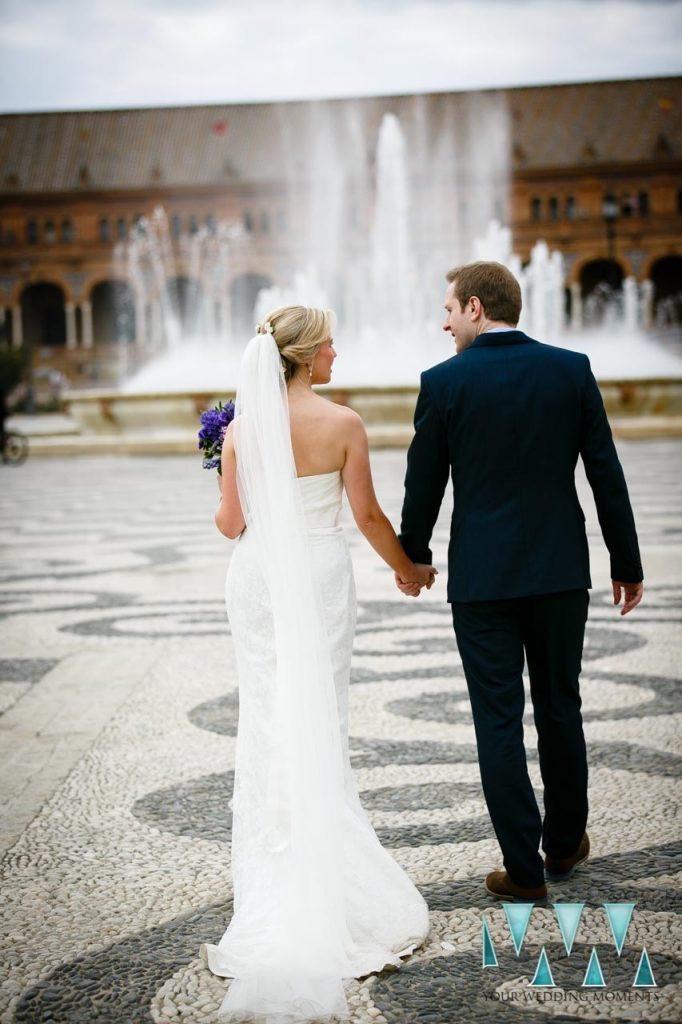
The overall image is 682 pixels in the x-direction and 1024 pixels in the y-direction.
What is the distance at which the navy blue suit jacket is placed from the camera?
3.03 meters

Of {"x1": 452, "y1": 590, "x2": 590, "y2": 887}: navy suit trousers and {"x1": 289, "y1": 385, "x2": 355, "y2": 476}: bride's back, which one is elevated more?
{"x1": 289, "y1": 385, "x2": 355, "y2": 476}: bride's back

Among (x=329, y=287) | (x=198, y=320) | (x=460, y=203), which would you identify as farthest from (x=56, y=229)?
(x=460, y=203)

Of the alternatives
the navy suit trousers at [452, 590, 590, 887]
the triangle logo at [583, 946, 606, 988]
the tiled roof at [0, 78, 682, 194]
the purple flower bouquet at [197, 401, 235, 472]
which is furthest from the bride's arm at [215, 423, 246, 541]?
the tiled roof at [0, 78, 682, 194]

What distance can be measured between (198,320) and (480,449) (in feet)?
213

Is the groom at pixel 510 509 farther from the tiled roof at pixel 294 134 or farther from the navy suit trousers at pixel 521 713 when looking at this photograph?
the tiled roof at pixel 294 134

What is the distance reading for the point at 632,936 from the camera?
2.76m

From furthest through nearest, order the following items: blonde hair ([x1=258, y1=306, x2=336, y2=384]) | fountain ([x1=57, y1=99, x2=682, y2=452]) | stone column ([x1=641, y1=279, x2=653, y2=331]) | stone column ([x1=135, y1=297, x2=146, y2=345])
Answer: stone column ([x1=135, y1=297, x2=146, y2=345]), fountain ([x1=57, y1=99, x2=682, y2=452]), stone column ([x1=641, y1=279, x2=653, y2=331]), blonde hair ([x1=258, y1=306, x2=336, y2=384])

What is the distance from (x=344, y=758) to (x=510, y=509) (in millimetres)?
672

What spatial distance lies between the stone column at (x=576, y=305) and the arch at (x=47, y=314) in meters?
24.6

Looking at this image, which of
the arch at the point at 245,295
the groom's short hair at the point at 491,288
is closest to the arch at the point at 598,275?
the arch at the point at 245,295

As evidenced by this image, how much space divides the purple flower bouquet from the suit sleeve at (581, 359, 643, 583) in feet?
2.71

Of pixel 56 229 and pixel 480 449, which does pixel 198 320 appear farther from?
pixel 480 449

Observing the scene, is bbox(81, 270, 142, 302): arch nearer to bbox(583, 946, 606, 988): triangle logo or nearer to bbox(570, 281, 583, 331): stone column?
bbox(570, 281, 583, 331): stone column

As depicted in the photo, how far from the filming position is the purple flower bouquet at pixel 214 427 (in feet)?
10.3
